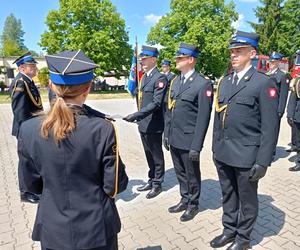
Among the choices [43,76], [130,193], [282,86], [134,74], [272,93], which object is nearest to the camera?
[272,93]

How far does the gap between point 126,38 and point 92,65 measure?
3346cm

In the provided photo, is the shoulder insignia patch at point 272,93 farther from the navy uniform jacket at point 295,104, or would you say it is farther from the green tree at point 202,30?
the green tree at point 202,30

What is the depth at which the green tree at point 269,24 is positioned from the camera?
39406mm

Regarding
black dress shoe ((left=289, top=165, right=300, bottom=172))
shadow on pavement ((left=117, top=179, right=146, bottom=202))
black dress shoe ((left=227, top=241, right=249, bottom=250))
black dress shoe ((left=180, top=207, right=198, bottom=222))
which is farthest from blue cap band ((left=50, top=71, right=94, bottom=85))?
black dress shoe ((left=289, top=165, right=300, bottom=172))

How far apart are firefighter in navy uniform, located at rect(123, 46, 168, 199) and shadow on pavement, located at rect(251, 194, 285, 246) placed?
5.19ft

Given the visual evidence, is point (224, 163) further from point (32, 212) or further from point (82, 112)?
point (32, 212)

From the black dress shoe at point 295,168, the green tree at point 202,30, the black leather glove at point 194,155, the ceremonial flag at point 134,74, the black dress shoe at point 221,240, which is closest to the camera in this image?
the black dress shoe at point 221,240

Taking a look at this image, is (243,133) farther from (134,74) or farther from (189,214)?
(134,74)

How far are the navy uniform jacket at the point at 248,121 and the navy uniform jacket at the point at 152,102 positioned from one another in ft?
4.13

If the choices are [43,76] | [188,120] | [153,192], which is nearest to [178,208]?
[153,192]

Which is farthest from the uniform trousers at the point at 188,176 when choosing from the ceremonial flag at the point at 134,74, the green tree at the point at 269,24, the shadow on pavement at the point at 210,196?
the green tree at the point at 269,24

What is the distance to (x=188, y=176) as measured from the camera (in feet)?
12.7

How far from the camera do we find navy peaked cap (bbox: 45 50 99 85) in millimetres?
1693

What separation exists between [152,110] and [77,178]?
8.47ft
